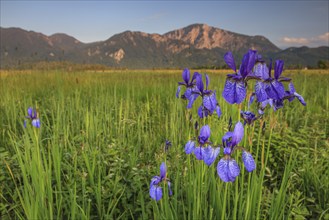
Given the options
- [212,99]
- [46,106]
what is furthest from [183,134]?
[46,106]

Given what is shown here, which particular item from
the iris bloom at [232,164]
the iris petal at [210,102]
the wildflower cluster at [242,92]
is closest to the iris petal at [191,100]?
the iris petal at [210,102]

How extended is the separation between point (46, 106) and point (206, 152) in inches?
195

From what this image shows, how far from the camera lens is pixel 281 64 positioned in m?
1.00

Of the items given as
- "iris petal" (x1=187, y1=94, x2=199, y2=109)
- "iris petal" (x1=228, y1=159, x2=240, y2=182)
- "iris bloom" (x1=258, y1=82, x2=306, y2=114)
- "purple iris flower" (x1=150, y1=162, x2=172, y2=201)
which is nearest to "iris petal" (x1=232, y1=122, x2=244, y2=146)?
"iris petal" (x1=228, y1=159, x2=240, y2=182)

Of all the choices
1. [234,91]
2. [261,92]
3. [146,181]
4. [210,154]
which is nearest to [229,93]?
[234,91]

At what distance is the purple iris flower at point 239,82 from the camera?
2.86ft

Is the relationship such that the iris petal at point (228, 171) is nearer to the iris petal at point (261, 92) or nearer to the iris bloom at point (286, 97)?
the iris petal at point (261, 92)

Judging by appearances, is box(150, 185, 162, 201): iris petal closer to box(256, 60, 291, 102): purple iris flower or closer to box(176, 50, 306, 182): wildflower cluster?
box(176, 50, 306, 182): wildflower cluster

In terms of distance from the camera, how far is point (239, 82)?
0.88 metres

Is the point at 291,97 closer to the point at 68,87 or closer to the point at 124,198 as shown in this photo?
the point at 124,198

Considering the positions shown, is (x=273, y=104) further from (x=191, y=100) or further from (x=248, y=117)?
(x=191, y=100)

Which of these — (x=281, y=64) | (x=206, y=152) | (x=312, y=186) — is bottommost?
(x=312, y=186)

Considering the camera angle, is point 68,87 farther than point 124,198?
Yes

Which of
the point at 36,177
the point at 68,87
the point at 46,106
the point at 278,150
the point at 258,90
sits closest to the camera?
the point at 258,90
